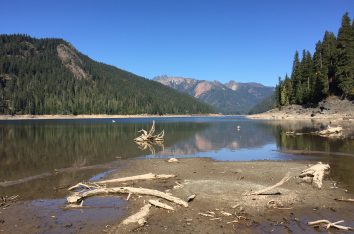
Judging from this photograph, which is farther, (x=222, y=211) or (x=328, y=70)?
(x=328, y=70)

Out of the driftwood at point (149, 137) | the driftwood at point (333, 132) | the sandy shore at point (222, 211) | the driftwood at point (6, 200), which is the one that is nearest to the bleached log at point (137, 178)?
the sandy shore at point (222, 211)

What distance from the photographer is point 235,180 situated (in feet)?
80.2

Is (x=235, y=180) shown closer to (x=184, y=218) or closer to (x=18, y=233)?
(x=184, y=218)

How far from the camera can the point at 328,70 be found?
114500 millimetres

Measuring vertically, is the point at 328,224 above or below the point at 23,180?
above

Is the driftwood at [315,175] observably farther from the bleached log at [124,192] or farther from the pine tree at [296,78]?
the pine tree at [296,78]

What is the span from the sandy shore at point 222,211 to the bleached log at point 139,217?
28 centimetres

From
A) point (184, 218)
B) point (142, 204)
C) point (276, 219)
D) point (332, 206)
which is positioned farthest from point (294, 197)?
point (142, 204)

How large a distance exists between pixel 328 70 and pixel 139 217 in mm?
114590

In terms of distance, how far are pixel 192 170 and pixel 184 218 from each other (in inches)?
534

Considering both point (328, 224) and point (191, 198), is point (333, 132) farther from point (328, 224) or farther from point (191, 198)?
point (328, 224)

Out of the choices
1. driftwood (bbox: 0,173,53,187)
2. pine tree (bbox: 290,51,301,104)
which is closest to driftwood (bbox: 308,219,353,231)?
driftwood (bbox: 0,173,53,187)

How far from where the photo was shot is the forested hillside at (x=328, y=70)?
10588cm

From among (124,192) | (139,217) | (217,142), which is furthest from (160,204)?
(217,142)
